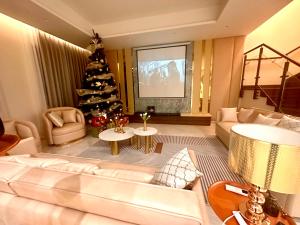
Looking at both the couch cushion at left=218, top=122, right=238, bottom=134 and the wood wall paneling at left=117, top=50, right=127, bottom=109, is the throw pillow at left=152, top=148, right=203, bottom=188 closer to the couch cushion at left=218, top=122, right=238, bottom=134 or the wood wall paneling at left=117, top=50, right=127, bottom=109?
the couch cushion at left=218, top=122, right=238, bottom=134

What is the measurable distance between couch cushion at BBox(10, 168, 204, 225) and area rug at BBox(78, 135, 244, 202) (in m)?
1.38

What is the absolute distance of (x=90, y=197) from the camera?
0.71 metres

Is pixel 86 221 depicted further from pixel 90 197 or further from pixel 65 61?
pixel 65 61

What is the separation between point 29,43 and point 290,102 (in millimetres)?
5740

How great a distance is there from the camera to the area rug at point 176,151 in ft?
6.77

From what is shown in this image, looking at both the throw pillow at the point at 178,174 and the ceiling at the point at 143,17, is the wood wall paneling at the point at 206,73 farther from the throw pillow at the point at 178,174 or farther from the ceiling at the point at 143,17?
the throw pillow at the point at 178,174

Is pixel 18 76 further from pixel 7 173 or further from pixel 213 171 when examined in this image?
pixel 213 171

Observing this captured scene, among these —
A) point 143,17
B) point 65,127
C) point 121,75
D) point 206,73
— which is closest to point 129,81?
point 121,75

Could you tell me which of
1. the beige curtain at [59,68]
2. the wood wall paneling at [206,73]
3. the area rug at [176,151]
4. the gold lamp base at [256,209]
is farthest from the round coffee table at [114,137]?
the wood wall paneling at [206,73]

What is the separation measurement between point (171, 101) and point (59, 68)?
3.43 meters

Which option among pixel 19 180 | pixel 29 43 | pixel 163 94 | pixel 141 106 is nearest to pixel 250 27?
pixel 163 94

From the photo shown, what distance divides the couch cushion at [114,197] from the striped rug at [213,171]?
126 cm

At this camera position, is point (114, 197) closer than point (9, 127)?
Yes

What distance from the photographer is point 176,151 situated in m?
2.71
